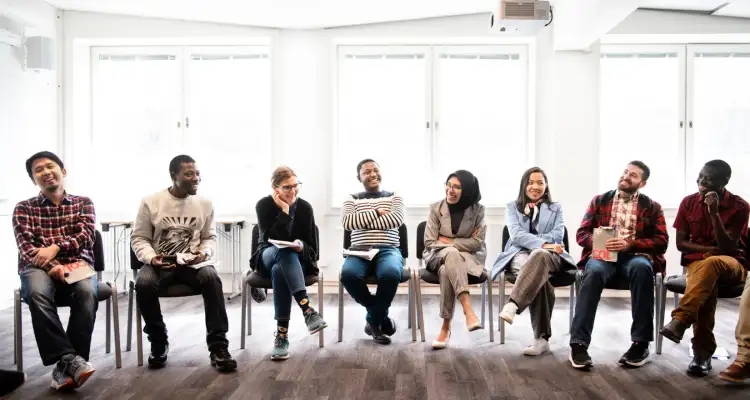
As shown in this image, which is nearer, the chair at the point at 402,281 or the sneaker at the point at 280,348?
the sneaker at the point at 280,348

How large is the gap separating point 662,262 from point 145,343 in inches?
126

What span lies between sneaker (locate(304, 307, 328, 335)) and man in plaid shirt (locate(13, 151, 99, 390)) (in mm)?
1123

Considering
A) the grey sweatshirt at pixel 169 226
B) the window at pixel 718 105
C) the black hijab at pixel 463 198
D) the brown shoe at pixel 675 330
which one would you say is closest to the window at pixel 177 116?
the grey sweatshirt at pixel 169 226

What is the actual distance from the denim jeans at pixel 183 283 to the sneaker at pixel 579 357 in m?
1.88

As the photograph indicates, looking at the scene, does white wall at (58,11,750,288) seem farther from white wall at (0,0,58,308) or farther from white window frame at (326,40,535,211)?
white wall at (0,0,58,308)

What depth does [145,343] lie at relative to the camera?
374 centimetres

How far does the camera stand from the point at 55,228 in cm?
329

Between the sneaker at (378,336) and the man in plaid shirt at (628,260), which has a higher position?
the man in plaid shirt at (628,260)

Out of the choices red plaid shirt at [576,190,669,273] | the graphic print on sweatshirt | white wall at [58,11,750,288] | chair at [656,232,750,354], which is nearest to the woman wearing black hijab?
red plaid shirt at [576,190,669,273]

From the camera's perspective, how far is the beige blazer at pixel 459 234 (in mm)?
3891

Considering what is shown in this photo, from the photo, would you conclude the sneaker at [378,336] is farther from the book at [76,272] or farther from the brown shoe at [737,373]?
the brown shoe at [737,373]

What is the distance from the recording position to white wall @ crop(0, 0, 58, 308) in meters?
4.89

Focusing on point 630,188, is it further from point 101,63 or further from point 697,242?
point 101,63

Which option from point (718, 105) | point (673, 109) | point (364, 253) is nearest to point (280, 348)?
point (364, 253)
